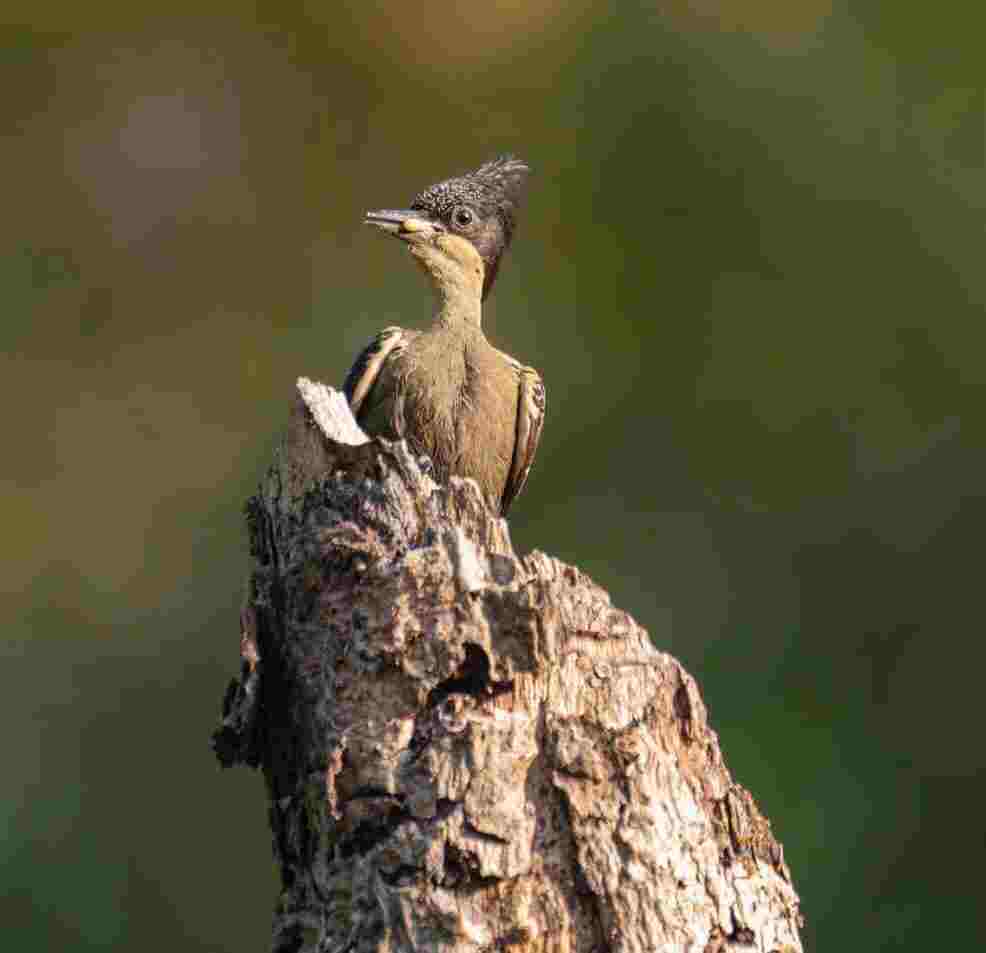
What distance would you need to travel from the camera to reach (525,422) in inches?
293

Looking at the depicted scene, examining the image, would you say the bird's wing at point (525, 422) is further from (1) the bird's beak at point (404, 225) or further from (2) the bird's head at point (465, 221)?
(1) the bird's beak at point (404, 225)

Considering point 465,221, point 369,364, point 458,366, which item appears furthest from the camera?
point 465,221

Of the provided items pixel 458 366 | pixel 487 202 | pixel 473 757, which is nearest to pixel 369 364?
pixel 458 366

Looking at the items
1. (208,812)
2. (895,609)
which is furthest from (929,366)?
(208,812)

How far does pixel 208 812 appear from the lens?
10.4 m

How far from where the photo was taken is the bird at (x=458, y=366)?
23.2ft

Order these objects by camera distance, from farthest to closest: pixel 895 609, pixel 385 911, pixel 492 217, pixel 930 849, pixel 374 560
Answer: pixel 895 609 → pixel 930 849 → pixel 492 217 → pixel 374 560 → pixel 385 911

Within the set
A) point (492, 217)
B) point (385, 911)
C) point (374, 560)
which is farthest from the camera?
point (492, 217)

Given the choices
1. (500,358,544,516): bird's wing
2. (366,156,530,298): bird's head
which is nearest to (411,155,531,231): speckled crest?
(366,156,530,298): bird's head

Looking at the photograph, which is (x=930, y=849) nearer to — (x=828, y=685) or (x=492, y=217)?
(x=828, y=685)

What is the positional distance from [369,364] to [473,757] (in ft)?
10.5

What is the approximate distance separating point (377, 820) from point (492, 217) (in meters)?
4.02

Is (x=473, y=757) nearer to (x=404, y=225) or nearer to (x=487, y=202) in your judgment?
(x=404, y=225)

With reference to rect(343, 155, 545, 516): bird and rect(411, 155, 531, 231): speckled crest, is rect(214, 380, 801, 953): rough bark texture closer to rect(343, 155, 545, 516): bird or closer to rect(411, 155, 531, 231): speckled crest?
rect(343, 155, 545, 516): bird
